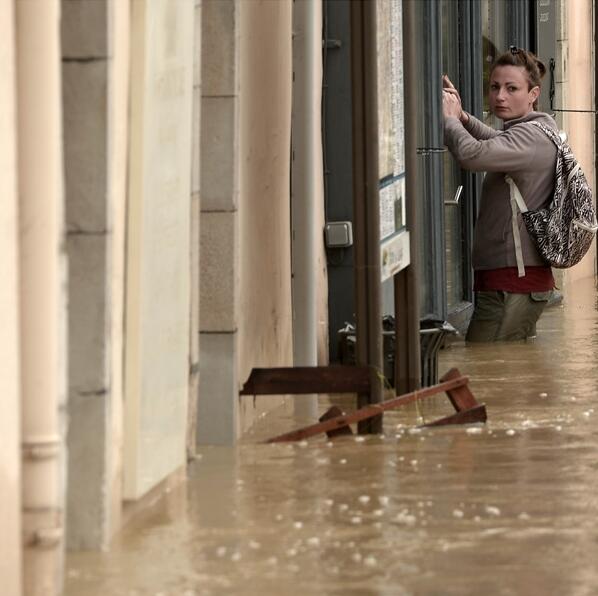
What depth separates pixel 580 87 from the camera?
64.5ft

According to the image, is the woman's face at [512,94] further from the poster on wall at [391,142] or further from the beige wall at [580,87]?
the beige wall at [580,87]

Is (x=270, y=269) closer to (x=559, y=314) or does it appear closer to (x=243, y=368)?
(x=243, y=368)

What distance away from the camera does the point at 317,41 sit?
927cm

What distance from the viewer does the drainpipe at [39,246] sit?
4195 millimetres

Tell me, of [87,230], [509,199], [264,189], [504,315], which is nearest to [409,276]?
[264,189]

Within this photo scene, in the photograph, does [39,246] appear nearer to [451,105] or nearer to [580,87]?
[451,105]

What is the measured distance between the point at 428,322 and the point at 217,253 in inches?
89.4

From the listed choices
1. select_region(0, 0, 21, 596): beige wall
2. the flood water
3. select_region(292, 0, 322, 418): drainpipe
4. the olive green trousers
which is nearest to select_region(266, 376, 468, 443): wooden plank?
the flood water

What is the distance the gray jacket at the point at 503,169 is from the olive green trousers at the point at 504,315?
0.21 m

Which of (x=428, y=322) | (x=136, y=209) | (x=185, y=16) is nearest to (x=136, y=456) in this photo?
(x=136, y=209)

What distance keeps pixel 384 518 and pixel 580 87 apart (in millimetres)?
14908

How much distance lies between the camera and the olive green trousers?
11.2 m

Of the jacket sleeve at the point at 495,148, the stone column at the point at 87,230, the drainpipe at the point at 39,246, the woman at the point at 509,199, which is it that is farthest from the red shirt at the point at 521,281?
the drainpipe at the point at 39,246

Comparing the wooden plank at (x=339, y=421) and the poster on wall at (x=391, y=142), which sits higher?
the poster on wall at (x=391, y=142)
